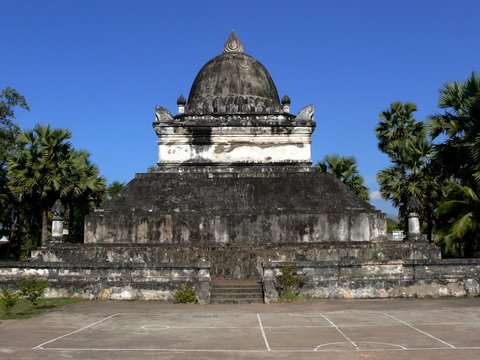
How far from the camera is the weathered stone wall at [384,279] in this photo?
16.8 meters

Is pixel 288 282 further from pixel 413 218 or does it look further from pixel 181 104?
pixel 181 104

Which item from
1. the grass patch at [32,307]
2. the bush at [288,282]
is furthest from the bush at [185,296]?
the grass patch at [32,307]

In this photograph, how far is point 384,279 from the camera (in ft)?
A: 55.8

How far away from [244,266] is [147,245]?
391 cm

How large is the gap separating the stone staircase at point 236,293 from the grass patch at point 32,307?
14.0ft

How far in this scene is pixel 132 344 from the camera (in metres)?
9.30

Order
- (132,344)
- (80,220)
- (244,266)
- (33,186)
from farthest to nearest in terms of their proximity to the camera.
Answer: (80,220), (33,186), (244,266), (132,344)

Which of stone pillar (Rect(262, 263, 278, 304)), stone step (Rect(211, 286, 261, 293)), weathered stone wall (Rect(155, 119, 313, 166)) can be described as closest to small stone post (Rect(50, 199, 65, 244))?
→ weathered stone wall (Rect(155, 119, 313, 166))

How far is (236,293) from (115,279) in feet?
12.7

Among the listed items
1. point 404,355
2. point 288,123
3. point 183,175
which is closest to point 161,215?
point 183,175

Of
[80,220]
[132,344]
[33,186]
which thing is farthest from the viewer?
[80,220]

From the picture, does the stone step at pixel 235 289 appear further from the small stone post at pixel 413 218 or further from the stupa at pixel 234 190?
the small stone post at pixel 413 218

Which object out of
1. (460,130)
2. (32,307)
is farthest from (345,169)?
(32,307)

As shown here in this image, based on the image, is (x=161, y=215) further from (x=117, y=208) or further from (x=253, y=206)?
(x=253, y=206)
